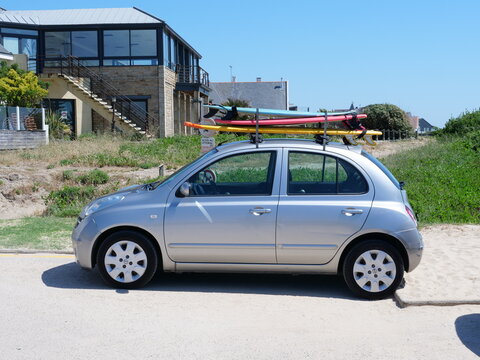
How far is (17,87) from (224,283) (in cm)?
2508

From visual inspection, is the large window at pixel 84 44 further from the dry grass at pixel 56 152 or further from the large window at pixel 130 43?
the dry grass at pixel 56 152

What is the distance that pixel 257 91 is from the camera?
75000mm

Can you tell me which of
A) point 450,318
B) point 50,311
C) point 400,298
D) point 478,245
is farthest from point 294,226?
point 478,245

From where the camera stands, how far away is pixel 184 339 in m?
5.46

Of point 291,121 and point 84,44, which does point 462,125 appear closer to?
point 84,44

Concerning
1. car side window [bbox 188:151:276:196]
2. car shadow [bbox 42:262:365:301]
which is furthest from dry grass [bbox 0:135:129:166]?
car side window [bbox 188:151:276:196]

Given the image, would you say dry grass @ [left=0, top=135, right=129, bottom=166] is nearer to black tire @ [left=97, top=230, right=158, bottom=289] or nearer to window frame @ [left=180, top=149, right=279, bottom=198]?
black tire @ [left=97, top=230, right=158, bottom=289]

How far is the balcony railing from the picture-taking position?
136 feet

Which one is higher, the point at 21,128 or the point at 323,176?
the point at 21,128

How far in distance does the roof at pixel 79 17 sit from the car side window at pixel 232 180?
3010cm

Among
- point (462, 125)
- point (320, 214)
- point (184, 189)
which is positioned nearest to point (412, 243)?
point (320, 214)

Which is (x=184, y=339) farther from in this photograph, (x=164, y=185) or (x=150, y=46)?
(x=150, y=46)

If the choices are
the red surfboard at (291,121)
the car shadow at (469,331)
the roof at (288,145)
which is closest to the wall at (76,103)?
the red surfboard at (291,121)

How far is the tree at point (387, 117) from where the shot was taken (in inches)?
1649
